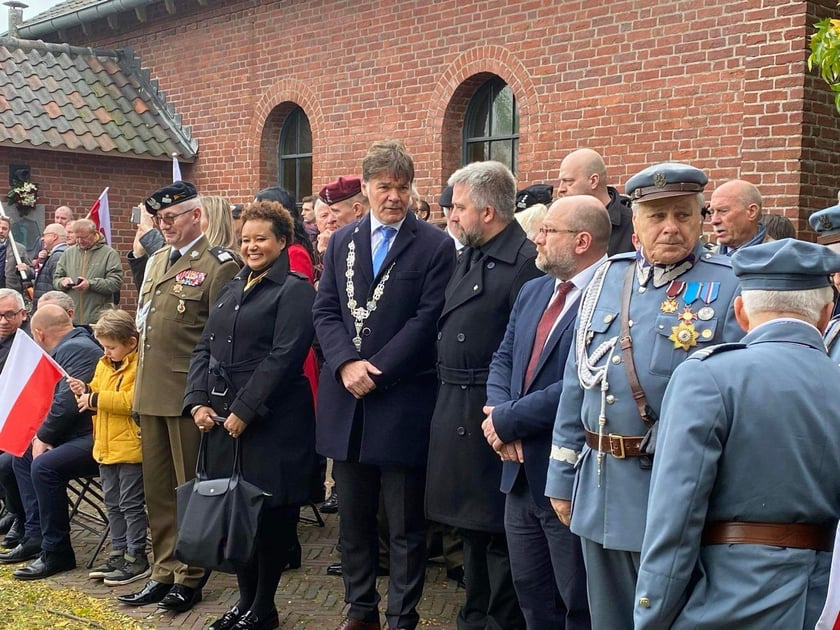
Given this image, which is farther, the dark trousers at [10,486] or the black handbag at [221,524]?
the dark trousers at [10,486]

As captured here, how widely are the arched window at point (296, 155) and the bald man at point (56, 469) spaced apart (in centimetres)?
674

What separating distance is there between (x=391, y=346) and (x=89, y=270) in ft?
20.4

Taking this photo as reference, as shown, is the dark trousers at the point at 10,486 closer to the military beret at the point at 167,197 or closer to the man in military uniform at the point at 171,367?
the man in military uniform at the point at 171,367

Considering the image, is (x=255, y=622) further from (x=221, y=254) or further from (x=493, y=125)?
(x=493, y=125)

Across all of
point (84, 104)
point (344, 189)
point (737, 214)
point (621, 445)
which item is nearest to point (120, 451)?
point (344, 189)

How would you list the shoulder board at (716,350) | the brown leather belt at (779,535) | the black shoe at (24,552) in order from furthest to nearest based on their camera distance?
the black shoe at (24,552) → the shoulder board at (716,350) → the brown leather belt at (779,535)

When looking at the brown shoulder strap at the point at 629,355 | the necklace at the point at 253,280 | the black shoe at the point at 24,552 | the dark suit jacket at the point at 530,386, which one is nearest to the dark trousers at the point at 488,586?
the dark suit jacket at the point at 530,386

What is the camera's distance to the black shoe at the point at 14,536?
7027 mm

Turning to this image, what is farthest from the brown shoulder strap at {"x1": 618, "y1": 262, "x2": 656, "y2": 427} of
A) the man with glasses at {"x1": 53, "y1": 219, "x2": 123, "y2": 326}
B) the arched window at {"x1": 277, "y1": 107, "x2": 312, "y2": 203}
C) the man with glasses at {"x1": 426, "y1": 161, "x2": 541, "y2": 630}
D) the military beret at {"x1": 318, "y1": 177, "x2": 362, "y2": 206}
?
the arched window at {"x1": 277, "y1": 107, "x2": 312, "y2": 203}

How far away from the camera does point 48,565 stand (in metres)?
6.46

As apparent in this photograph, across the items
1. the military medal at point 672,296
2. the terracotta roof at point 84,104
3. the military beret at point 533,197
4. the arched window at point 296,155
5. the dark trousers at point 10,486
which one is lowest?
the dark trousers at point 10,486

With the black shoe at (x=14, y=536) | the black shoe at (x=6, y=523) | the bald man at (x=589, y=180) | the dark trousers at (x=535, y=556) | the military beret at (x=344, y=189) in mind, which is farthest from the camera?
the black shoe at (x=6, y=523)

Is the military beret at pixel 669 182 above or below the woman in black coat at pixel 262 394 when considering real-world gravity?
above

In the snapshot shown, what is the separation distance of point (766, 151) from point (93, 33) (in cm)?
1125
